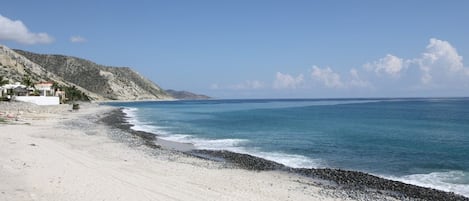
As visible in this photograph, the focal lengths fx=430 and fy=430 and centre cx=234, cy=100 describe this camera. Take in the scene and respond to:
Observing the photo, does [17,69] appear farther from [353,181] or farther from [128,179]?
[353,181]

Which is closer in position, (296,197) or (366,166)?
(296,197)

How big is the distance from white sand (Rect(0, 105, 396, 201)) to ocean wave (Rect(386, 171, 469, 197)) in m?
5.31

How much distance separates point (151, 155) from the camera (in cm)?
2664

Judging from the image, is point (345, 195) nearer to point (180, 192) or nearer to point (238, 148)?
point (180, 192)

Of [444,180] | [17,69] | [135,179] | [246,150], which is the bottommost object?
[246,150]

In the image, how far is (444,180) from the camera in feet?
70.2

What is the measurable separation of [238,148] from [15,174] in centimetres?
1917

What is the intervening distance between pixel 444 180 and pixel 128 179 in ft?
50.1

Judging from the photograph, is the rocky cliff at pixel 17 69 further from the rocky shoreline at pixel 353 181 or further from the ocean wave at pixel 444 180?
the ocean wave at pixel 444 180

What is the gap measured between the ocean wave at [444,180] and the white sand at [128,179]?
531 cm

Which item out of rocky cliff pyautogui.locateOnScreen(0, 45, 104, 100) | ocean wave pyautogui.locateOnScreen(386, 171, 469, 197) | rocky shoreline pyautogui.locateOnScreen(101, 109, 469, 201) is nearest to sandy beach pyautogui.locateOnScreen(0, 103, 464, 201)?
rocky shoreline pyautogui.locateOnScreen(101, 109, 469, 201)

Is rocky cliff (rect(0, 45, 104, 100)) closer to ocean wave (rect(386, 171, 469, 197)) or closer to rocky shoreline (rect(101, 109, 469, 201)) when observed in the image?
rocky shoreline (rect(101, 109, 469, 201))

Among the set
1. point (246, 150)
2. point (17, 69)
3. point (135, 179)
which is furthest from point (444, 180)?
point (17, 69)

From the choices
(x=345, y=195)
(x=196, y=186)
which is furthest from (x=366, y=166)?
(x=196, y=186)
